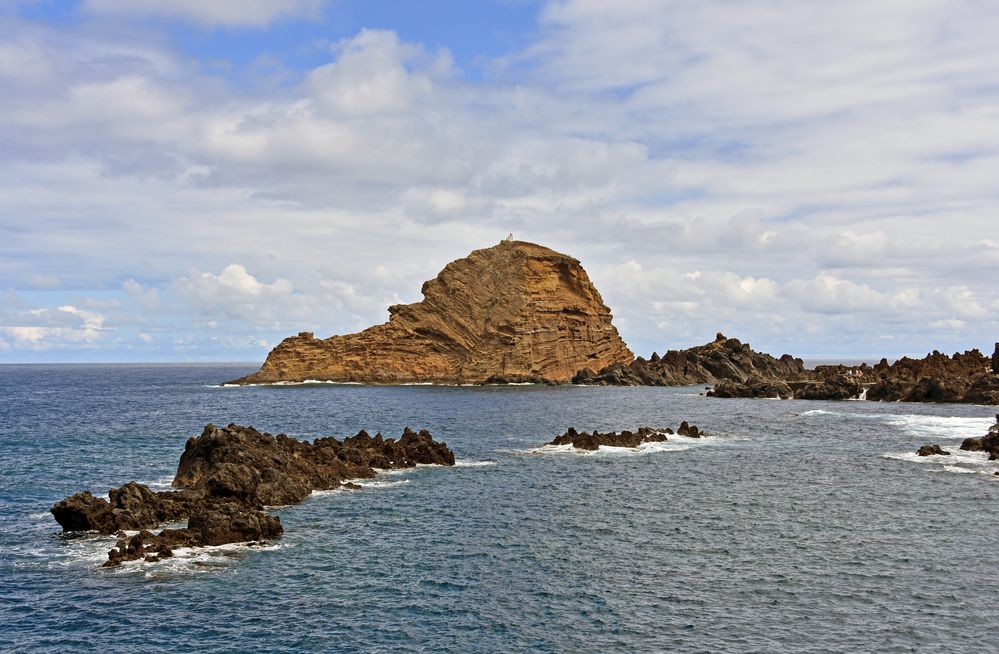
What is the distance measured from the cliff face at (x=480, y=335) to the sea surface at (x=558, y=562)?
92896mm

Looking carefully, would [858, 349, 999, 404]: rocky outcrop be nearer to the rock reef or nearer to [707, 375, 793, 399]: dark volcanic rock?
the rock reef

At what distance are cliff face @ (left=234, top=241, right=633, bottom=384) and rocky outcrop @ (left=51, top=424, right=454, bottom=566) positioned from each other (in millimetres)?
100143

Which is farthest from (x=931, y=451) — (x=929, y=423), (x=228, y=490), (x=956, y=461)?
(x=228, y=490)

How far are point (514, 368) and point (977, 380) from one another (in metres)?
79.2

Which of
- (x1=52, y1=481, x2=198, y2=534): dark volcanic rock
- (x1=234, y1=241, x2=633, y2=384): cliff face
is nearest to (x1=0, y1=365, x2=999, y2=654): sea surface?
(x1=52, y1=481, x2=198, y2=534): dark volcanic rock

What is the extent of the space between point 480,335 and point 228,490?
122840 mm

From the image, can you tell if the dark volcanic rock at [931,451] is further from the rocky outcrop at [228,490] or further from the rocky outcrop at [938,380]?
the rocky outcrop at [938,380]

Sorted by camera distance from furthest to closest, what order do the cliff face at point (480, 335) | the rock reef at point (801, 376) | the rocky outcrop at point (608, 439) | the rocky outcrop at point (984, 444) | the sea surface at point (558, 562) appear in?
the cliff face at point (480, 335) → the rock reef at point (801, 376) → the rocky outcrop at point (608, 439) → the rocky outcrop at point (984, 444) → the sea surface at point (558, 562)

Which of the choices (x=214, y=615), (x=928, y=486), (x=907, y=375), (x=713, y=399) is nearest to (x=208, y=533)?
(x=214, y=615)

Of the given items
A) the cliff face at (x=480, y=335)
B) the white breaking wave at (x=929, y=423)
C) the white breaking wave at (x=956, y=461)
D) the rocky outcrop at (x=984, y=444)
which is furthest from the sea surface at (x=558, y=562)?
the cliff face at (x=480, y=335)

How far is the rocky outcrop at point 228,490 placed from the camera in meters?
36.3

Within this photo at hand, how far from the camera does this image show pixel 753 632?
84.4 feet

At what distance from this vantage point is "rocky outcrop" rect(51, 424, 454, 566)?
36281mm

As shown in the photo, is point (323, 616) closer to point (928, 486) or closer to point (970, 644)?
point (970, 644)
